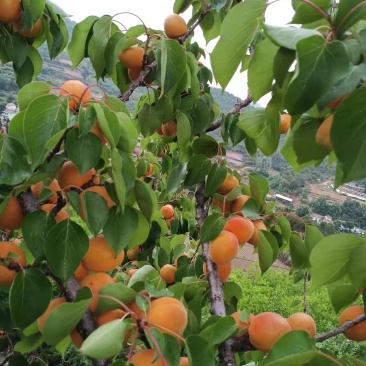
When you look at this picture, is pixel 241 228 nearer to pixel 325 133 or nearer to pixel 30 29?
pixel 325 133

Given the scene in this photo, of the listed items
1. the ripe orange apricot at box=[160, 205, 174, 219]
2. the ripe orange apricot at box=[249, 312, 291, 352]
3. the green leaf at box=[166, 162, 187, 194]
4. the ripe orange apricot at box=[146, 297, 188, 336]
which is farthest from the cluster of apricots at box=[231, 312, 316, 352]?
the ripe orange apricot at box=[160, 205, 174, 219]

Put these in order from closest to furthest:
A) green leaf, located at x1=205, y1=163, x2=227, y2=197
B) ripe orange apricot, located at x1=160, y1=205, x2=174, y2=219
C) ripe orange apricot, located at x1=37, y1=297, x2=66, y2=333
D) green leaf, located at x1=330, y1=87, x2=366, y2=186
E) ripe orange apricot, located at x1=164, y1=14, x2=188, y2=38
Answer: green leaf, located at x1=330, y1=87, x2=366, y2=186, ripe orange apricot, located at x1=37, y1=297, x2=66, y2=333, green leaf, located at x1=205, y1=163, x2=227, y2=197, ripe orange apricot, located at x1=164, y1=14, x2=188, y2=38, ripe orange apricot, located at x1=160, y1=205, x2=174, y2=219

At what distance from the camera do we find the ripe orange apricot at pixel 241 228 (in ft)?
2.61

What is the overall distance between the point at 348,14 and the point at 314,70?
7 cm

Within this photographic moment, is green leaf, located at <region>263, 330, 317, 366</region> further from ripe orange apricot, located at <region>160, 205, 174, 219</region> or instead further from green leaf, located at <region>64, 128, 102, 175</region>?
ripe orange apricot, located at <region>160, 205, 174, 219</region>

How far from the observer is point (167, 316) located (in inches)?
19.4

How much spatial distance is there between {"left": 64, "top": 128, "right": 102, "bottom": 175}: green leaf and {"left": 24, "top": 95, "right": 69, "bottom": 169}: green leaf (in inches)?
0.6

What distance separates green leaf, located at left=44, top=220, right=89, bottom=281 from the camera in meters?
0.51

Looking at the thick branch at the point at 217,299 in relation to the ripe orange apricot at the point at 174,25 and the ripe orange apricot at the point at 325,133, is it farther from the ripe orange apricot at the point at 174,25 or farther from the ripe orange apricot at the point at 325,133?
the ripe orange apricot at the point at 174,25

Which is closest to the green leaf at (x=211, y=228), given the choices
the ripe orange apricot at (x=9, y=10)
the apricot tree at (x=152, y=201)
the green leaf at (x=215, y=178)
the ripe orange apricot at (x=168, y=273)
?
the apricot tree at (x=152, y=201)

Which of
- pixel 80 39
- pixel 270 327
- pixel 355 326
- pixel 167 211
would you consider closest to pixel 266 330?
pixel 270 327

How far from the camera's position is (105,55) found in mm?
875

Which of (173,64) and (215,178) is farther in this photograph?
(215,178)

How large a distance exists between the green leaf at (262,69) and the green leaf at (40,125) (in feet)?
0.70
